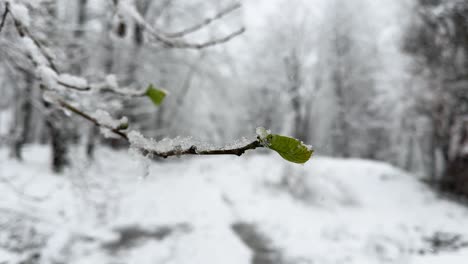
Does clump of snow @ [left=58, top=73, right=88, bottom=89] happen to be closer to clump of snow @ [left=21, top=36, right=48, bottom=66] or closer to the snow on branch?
clump of snow @ [left=21, top=36, right=48, bottom=66]

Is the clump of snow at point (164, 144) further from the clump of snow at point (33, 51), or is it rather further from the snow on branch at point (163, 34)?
the snow on branch at point (163, 34)

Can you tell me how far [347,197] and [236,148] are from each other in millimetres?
7485

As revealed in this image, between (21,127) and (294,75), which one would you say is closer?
(21,127)

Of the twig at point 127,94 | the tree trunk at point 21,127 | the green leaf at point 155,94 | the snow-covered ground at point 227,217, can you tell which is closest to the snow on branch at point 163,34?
the twig at point 127,94

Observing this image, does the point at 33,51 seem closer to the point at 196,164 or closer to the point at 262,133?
the point at 262,133

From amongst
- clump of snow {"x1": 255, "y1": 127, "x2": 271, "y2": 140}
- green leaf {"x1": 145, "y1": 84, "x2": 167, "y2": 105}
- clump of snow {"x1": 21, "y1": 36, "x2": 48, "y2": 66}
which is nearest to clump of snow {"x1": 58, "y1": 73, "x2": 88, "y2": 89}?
clump of snow {"x1": 21, "y1": 36, "x2": 48, "y2": 66}

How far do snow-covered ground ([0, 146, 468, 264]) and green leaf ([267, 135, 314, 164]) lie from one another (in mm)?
468

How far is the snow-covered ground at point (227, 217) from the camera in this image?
11.4 feet

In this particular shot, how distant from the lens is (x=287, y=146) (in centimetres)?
69

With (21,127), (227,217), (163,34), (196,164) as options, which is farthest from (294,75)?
(163,34)

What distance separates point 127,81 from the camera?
10328mm

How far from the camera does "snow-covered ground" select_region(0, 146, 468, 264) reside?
3.48 metres

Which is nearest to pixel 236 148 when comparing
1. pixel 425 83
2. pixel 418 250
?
pixel 418 250

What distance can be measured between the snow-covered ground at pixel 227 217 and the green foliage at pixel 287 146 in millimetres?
454
